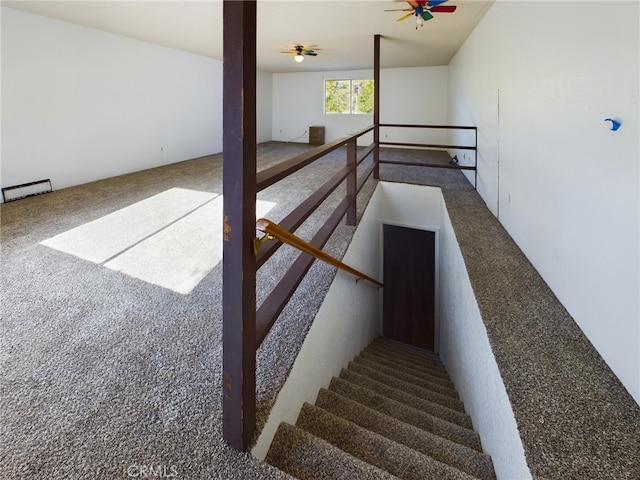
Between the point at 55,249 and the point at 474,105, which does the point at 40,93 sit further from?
the point at 474,105

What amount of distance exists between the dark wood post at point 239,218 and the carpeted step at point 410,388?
1805 mm

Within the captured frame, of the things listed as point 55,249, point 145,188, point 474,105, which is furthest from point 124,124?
point 474,105

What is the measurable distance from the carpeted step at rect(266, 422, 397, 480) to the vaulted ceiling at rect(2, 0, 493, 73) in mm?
3986

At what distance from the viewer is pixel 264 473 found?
44.8 inches

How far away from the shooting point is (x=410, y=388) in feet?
9.07

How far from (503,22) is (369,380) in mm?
3448

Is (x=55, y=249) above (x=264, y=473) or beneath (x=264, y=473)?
above

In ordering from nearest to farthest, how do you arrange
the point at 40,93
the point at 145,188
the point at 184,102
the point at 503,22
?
the point at 503,22 → the point at 40,93 → the point at 145,188 → the point at 184,102

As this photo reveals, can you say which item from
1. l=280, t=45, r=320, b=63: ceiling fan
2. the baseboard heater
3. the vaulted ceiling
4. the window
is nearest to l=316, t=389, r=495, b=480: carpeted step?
the vaulted ceiling

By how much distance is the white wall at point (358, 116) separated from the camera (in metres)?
9.07

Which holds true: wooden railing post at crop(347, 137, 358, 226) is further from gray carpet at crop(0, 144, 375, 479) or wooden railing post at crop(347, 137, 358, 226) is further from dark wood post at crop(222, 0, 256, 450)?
dark wood post at crop(222, 0, 256, 450)

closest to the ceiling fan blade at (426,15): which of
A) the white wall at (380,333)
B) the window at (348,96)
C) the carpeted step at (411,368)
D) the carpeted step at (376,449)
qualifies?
the white wall at (380,333)

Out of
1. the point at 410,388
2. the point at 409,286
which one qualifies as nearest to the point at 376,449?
the point at 410,388

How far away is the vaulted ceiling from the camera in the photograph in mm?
3967
